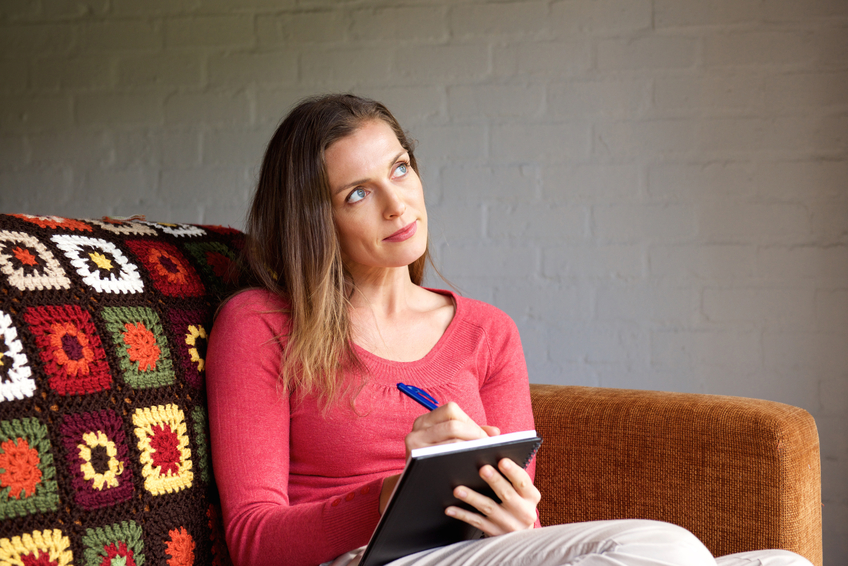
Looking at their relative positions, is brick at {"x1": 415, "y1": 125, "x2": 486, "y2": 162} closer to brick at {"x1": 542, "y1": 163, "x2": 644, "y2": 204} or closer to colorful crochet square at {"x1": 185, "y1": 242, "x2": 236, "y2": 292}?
brick at {"x1": 542, "y1": 163, "x2": 644, "y2": 204}

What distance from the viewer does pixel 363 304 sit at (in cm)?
115

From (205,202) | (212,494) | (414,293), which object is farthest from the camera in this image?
(205,202)

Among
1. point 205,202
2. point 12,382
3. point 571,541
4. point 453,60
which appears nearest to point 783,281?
point 453,60

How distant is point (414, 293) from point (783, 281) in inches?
36.4

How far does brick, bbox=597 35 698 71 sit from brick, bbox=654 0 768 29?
38 millimetres

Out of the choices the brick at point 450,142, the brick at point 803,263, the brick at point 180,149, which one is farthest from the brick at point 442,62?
the brick at point 803,263

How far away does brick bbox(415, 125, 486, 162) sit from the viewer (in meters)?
1.81

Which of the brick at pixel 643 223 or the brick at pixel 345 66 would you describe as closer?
the brick at pixel 643 223

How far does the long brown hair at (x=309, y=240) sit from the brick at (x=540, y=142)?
28.3 inches

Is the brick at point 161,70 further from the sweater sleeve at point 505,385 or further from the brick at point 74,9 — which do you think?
the sweater sleeve at point 505,385

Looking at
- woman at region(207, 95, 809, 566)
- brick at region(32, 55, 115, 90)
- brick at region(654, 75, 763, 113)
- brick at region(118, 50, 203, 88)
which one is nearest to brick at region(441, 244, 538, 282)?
brick at region(654, 75, 763, 113)

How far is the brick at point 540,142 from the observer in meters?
1.76

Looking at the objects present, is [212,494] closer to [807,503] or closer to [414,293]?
[414,293]

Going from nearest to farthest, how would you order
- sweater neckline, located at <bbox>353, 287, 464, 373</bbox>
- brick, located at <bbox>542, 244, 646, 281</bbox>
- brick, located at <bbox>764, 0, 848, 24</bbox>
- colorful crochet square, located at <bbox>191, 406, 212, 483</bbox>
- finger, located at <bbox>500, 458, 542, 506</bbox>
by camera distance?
finger, located at <bbox>500, 458, 542, 506</bbox> < colorful crochet square, located at <bbox>191, 406, 212, 483</bbox> < sweater neckline, located at <bbox>353, 287, 464, 373</bbox> < brick, located at <bbox>764, 0, 848, 24</bbox> < brick, located at <bbox>542, 244, 646, 281</bbox>
